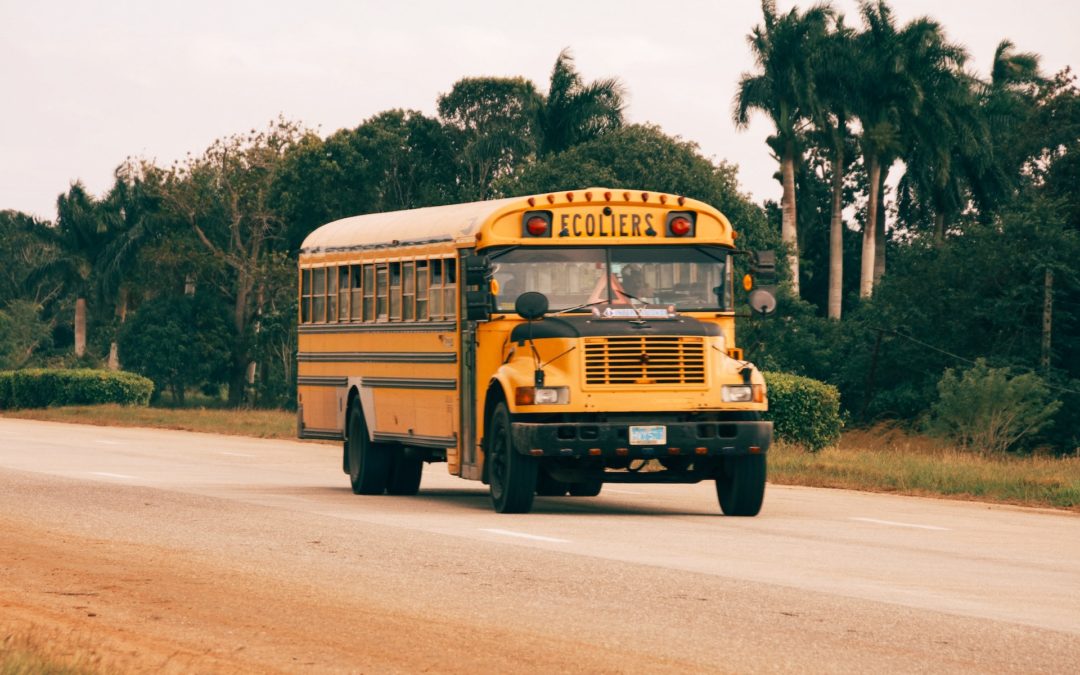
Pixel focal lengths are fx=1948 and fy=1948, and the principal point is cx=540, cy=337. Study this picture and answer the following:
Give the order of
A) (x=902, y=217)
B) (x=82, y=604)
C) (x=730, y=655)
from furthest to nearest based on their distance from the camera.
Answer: (x=902, y=217), (x=82, y=604), (x=730, y=655)

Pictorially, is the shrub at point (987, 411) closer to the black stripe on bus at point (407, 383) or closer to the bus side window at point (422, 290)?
the black stripe on bus at point (407, 383)

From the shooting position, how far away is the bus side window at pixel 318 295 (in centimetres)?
2361

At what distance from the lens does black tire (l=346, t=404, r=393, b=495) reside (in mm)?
22141

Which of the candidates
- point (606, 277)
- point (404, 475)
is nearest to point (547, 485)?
point (404, 475)

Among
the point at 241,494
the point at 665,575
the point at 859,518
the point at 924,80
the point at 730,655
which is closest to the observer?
the point at 730,655

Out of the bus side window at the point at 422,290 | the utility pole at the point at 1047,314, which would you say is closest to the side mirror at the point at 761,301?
the bus side window at the point at 422,290

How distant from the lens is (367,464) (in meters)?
22.2

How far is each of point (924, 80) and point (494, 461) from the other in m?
48.1

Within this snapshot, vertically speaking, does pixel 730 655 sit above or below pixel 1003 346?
below

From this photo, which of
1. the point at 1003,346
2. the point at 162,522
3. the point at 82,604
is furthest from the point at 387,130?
the point at 82,604

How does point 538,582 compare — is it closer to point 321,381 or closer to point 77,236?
point 321,381

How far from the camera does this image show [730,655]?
9789mm

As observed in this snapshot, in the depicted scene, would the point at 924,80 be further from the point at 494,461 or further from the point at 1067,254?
the point at 494,461

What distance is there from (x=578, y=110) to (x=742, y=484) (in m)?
48.3
